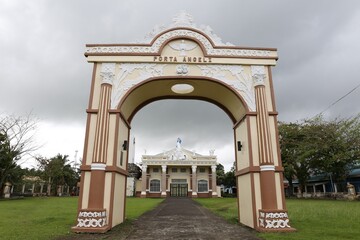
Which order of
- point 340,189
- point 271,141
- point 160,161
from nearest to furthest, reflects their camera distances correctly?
1. point 271,141
2. point 340,189
3. point 160,161

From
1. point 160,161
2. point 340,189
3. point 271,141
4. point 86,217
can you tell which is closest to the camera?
point 86,217

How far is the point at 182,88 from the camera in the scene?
8672 mm

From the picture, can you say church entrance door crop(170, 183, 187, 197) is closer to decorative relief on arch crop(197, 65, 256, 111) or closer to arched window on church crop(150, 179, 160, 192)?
arched window on church crop(150, 179, 160, 192)

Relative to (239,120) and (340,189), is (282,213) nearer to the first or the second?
(239,120)

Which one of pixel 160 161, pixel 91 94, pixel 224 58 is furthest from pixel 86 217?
pixel 160 161

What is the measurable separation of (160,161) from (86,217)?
26.7 m

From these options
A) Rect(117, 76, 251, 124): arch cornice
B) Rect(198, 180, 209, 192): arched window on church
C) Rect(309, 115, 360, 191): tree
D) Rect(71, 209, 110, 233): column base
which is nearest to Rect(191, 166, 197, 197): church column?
Rect(198, 180, 209, 192): arched window on church

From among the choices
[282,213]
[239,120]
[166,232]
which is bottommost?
[166,232]

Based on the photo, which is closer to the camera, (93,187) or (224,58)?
(93,187)

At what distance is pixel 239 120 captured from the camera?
8234 millimetres


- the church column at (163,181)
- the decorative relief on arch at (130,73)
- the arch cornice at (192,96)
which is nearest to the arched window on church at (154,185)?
the church column at (163,181)

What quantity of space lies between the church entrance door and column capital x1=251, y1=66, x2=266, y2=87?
27.6 m

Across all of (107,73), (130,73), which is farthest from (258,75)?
(107,73)

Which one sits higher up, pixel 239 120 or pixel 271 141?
pixel 239 120
